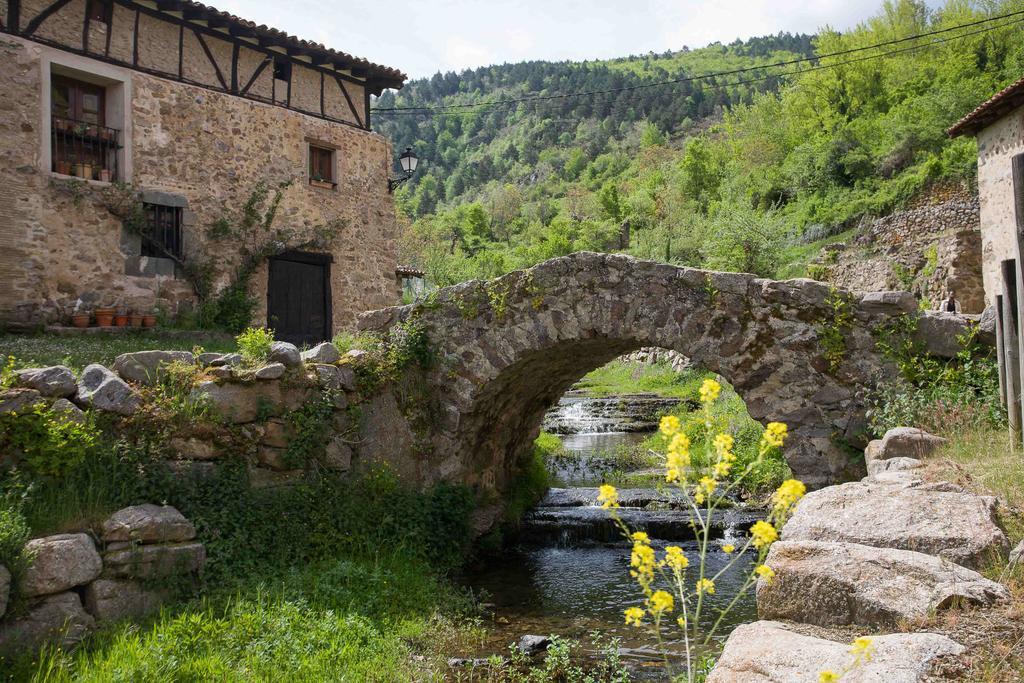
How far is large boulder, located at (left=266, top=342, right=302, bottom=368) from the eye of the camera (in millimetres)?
7727

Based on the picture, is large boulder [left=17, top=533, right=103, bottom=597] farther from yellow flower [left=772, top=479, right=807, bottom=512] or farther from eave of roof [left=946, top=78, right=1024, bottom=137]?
eave of roof [left=946, top=78, right=1024, bottom=137]

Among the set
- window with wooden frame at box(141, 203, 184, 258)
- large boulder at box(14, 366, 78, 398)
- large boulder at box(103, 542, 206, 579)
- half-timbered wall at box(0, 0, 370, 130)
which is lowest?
large boulder at box(103, 542, 206, 579)

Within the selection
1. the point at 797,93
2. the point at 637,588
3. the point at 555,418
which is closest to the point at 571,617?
the point at 637,588

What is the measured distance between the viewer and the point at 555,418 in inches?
705

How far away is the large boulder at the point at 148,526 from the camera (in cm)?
586

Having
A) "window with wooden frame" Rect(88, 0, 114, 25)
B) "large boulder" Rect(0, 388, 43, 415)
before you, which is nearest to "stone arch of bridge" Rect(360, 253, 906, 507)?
"large boulder" Rect(0, 388, 43, 415)

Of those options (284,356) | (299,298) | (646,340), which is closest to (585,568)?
(646,340)

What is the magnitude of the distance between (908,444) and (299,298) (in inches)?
526

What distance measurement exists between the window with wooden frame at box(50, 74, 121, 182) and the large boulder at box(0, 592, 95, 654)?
10379 millimetres

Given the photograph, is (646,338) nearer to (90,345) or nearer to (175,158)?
(90,345)

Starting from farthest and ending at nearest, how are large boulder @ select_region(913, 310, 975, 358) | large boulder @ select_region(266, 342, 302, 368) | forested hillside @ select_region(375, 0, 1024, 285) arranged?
forested hillside @ select_region(375, 0, 1024, 285) < large boulder @ select_region(266, 342, 302, 368) < large boulder @ select_region(913, 310, 975, 358)

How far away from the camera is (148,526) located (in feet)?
19.8

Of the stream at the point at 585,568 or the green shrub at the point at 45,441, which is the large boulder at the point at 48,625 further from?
the stream at the point at 585,568

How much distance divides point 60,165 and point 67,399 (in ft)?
29.2
